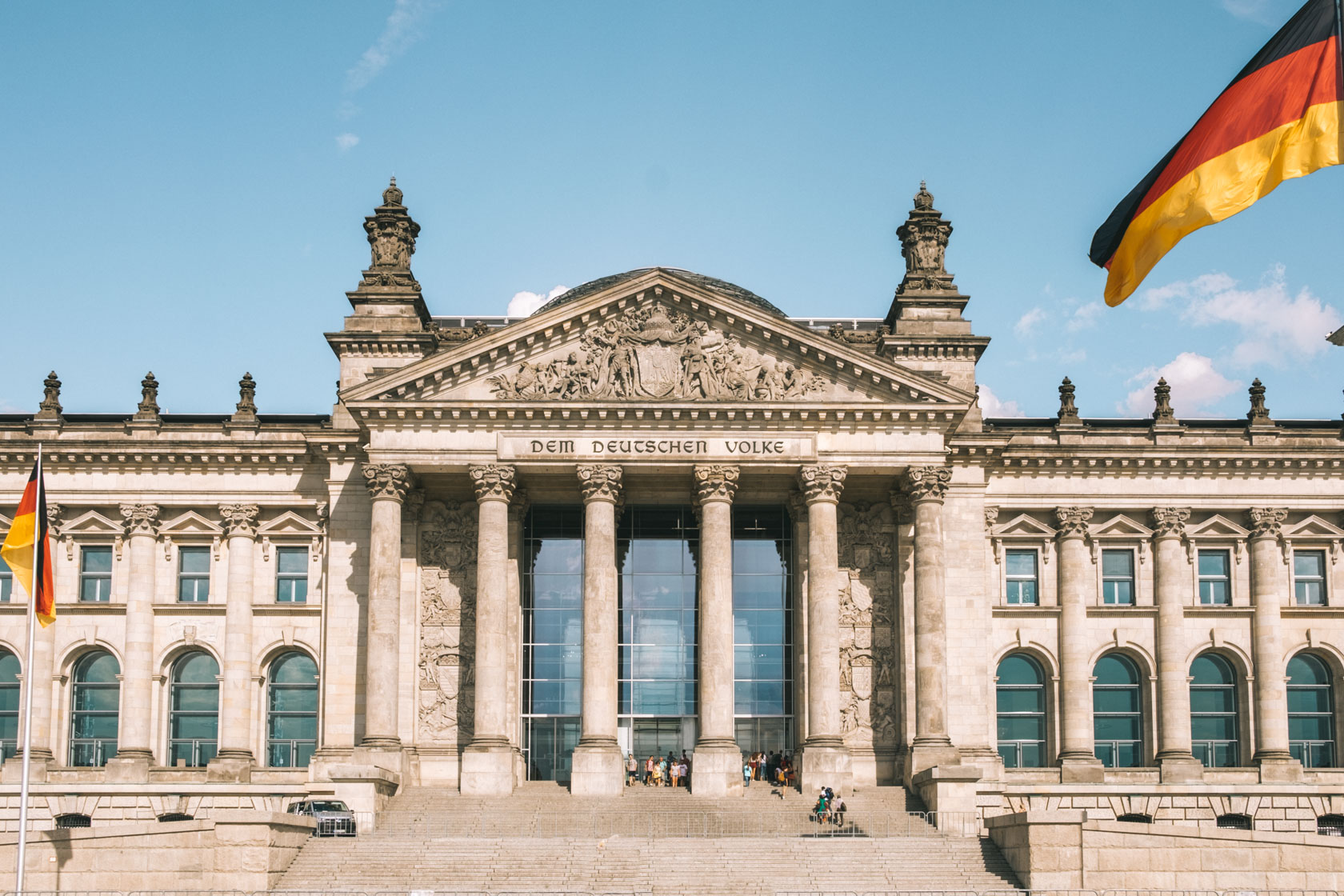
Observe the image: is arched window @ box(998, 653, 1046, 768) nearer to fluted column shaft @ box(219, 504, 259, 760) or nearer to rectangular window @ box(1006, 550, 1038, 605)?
rectangular window @ box(1006, 550, 1038, 605)

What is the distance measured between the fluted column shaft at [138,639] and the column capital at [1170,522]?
38.3 meters

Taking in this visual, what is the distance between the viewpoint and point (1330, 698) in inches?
2436

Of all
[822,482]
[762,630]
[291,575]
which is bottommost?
[762,630]

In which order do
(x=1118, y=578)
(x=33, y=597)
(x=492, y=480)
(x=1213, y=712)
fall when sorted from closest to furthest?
(x=33, y=597), (x=492, y=480), (x=1213, y=712), (x=1118, y=578)

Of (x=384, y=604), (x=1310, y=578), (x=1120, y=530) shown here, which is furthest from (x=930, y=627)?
(x=384, y=604)

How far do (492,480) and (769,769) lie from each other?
14.7 metres

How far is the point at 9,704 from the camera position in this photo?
199 ft

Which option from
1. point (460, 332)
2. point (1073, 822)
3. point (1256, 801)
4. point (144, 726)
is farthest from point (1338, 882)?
point (144, 726)

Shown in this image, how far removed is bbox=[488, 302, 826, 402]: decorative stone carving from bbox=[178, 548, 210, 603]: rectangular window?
47.4 feet

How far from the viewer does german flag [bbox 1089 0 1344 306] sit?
23203mm

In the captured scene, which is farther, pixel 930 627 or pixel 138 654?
pixel 138 654

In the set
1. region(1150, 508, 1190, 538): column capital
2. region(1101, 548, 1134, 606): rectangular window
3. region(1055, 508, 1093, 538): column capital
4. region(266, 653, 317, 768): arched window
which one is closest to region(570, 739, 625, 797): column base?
region(266, 653, 317, 768): arched window

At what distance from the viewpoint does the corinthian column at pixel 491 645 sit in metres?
53.9

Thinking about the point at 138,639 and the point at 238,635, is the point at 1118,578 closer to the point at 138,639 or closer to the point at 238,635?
the point at 238,635
